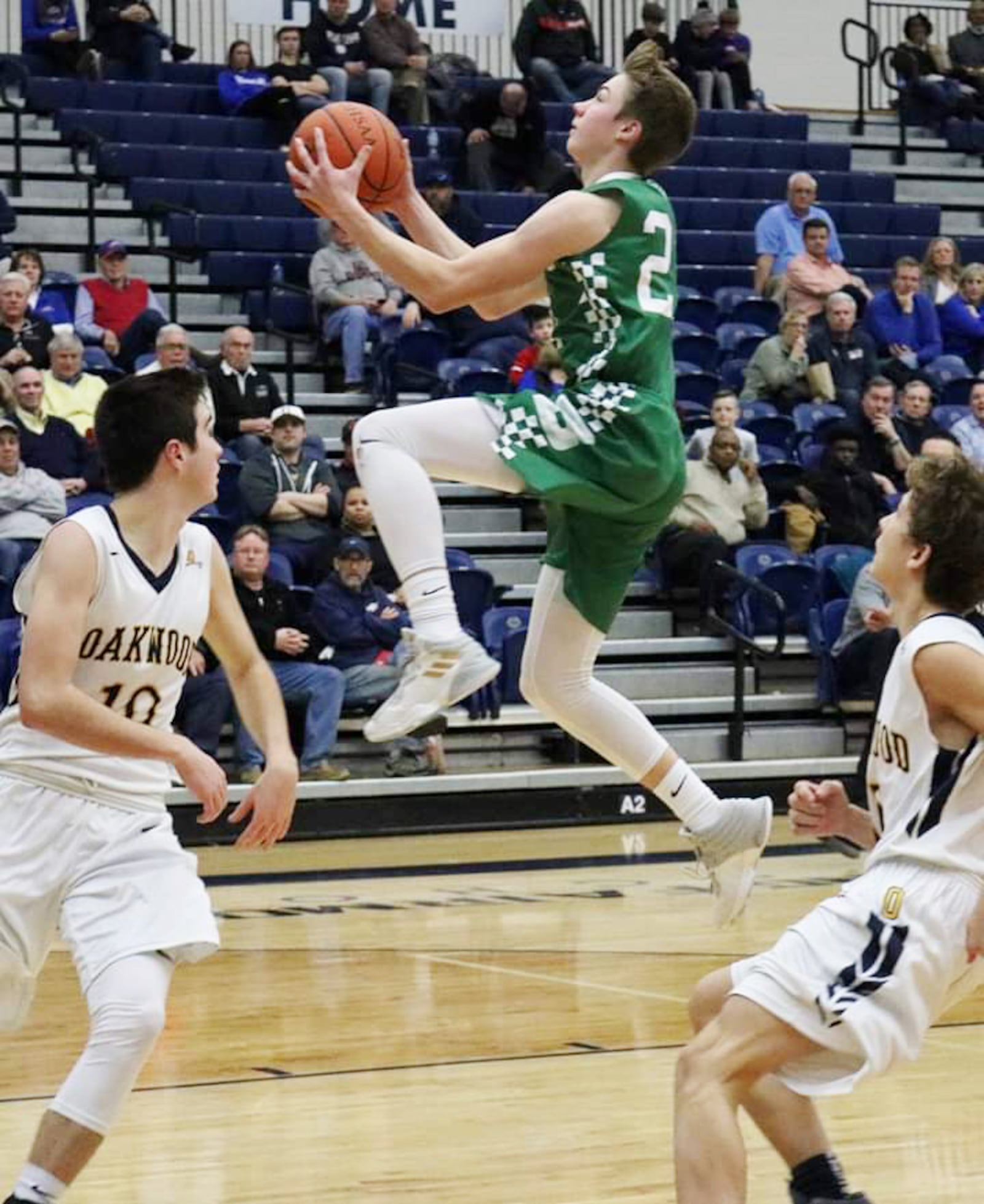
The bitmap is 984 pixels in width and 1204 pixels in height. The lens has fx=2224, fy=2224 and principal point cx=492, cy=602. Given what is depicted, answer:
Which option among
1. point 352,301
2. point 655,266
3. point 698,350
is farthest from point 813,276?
point 655,266

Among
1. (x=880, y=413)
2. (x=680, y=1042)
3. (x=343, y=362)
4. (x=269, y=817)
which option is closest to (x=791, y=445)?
(x=880, y=413)

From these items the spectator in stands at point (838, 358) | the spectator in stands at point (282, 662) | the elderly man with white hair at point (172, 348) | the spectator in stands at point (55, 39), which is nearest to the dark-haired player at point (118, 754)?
the spectator in stands at point (282, 662)

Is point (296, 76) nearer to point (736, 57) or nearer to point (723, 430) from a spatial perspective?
point (736, 57)

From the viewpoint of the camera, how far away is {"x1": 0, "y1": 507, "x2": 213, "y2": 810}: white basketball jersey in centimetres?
455

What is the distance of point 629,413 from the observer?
16.5ft

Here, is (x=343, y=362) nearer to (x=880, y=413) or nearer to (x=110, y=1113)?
(x=880, y=413)

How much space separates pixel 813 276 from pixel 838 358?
3.28ft

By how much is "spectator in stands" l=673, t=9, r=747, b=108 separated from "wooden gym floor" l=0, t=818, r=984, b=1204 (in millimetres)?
10956

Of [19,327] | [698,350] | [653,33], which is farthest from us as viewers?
[653,33]

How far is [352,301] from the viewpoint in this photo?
1492 centimetres

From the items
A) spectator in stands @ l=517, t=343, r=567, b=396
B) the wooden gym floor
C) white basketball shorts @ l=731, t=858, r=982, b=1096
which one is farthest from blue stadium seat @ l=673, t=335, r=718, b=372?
white basketball shorts @ l=731, t=858, r=982, b=1096

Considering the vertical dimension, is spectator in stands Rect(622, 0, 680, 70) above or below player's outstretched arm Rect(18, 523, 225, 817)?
above

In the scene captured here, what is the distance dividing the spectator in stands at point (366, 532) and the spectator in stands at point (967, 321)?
5.95 meters

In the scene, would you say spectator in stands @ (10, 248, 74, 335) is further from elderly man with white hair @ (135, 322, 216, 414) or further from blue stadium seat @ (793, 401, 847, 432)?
blue stadium seat @ (793, 401, 847, 432)
